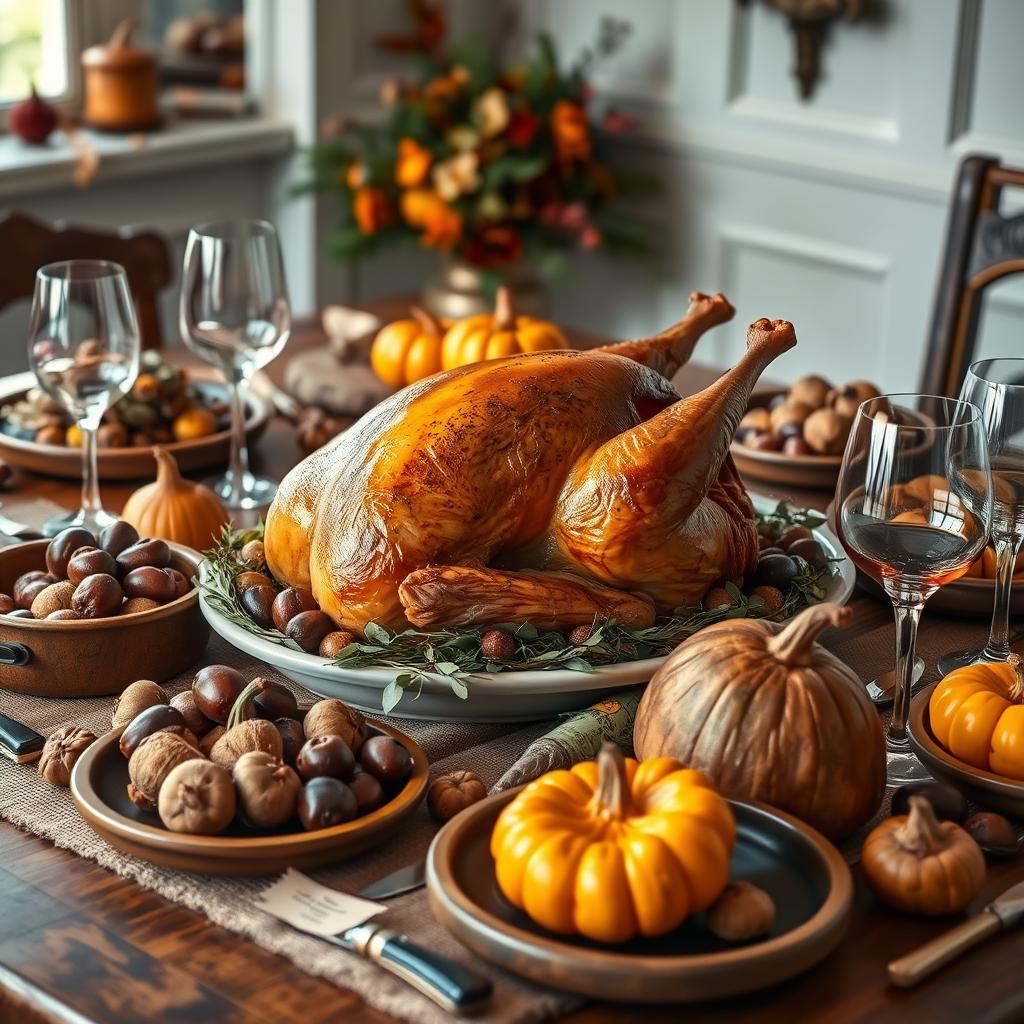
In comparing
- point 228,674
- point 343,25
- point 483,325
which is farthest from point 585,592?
point 343,25

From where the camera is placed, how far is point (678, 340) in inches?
56.9

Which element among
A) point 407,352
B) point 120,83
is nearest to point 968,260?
point 407,352

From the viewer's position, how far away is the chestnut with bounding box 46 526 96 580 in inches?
50.9

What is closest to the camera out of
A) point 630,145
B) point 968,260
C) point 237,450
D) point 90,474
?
point 90,474

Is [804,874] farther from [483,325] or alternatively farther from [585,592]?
[483,325]

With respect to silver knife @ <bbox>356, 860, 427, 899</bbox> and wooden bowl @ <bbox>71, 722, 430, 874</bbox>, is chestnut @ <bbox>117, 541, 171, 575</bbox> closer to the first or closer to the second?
wooden bowl @ <bbox>71, 722, 430, 874</bbox>

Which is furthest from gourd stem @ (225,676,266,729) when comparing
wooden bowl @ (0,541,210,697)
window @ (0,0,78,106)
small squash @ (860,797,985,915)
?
window @ (0,0,78,106)

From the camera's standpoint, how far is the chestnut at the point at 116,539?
Result: 4.25 ft

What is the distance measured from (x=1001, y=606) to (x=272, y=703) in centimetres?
64

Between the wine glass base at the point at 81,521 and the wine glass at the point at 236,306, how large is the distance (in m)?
0.15

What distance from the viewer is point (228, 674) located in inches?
42.0

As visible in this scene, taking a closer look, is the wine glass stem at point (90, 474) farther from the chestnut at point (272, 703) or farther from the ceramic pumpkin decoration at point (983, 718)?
the ceramic pumpkin decoration at point (983, 718)

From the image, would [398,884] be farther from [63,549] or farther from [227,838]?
[63,549]

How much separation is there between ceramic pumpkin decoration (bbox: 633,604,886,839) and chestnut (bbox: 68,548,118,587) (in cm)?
52
